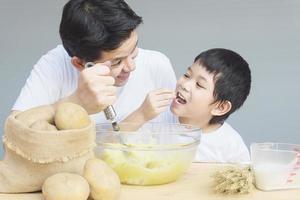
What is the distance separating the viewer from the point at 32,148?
2.48ft

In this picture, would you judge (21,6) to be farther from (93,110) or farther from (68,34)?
(93,110)

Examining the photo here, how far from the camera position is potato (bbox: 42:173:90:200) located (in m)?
0.72

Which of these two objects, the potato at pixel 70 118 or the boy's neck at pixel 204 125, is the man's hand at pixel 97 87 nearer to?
the potato at pixel 70 118

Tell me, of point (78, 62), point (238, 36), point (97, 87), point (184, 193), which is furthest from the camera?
point (238, 36)

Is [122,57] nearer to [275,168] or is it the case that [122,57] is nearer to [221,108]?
[221,108]

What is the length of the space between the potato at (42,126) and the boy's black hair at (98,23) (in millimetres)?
479

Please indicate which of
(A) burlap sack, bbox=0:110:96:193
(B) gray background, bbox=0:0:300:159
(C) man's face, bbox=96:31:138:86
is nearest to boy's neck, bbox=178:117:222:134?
(C) man's face, bbox=96:31:138:86

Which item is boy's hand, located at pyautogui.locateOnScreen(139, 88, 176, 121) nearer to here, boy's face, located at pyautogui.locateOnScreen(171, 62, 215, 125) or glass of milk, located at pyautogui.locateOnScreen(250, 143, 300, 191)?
boy's face, located at pyautogui.locateOnScreen(171, 62, 215, 125)

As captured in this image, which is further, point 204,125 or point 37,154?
point 204,125

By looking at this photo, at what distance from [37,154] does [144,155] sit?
0.70 feet

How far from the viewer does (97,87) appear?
108 cm

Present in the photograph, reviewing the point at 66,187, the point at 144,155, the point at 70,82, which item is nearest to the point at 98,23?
the point at 70,82

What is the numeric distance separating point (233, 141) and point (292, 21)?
1003 millimetres

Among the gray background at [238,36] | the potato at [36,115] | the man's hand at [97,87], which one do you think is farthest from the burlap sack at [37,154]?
the gray background at [238,36]
